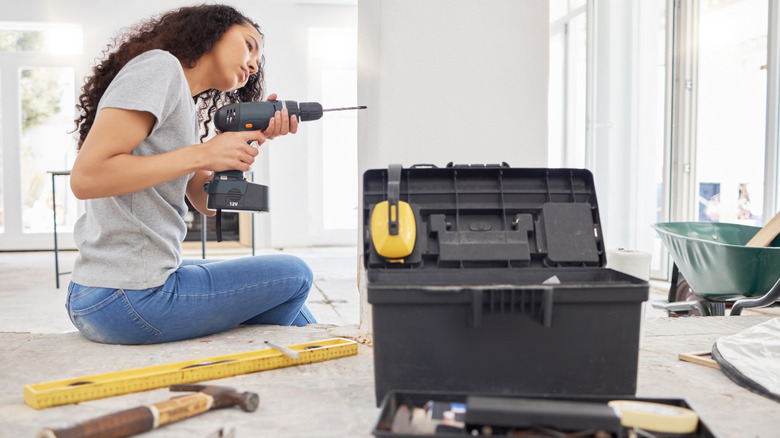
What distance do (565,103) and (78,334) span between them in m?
4.74

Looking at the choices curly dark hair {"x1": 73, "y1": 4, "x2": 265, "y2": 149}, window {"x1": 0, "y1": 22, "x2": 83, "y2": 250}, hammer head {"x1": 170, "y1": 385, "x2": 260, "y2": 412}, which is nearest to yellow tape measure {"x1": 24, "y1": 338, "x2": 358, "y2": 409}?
hammer head {"x1": 170, "y1": 385, "x2": 260, "y2": 412}

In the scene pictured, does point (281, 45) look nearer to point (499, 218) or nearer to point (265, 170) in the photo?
point (265, 170)

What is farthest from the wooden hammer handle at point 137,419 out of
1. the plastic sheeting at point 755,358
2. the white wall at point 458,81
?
the plastic sheeting at point 755,358

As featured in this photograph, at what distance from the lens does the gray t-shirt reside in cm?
142

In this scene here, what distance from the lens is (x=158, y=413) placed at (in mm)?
965

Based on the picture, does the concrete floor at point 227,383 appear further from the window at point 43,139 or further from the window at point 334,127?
the window at point 43,139

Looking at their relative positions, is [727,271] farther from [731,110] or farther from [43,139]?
[43,139]

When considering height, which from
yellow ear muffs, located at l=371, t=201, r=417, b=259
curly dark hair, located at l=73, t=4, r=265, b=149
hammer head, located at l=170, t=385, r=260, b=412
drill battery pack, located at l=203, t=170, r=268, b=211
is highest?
curly dark hair, located at l=73, t=4, r=265, b=149

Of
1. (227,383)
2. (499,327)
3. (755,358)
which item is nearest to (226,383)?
(227,383)

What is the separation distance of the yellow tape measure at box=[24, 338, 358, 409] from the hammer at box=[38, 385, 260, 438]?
7 centimetres

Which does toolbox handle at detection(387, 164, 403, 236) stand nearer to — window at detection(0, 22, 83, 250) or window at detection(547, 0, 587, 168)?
window at detection(547, 0, 587, 168)

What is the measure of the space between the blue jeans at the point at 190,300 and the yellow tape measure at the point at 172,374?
0.24m

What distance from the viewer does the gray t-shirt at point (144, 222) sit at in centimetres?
142

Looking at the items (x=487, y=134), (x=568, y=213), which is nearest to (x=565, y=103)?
(x=487, y=134)
